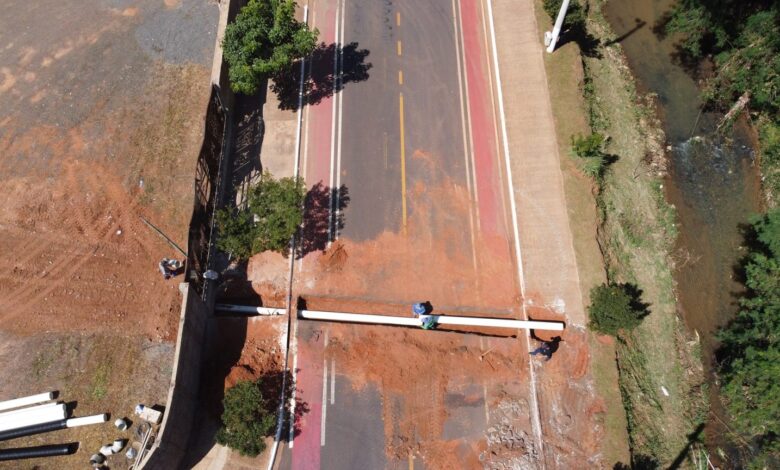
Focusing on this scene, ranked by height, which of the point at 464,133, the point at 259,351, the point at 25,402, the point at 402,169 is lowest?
the point at 25,402

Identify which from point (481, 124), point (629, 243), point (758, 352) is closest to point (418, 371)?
point (629, 243)

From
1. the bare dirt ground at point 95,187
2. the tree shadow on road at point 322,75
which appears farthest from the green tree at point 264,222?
the tree shadow on road at point 322,75

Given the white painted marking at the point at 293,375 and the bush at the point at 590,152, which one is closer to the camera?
the white painted marking at the point at 293,375

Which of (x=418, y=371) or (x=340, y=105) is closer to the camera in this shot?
(x=418, y=371)

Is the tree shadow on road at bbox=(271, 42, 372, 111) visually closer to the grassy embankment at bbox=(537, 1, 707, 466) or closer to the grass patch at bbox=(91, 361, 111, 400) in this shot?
the grassy embankment at bbox=(537, 1, 707, 466)

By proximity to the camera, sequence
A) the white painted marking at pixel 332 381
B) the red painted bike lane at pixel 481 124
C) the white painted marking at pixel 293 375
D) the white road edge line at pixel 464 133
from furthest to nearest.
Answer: the red painted bike lane at pixel 481 124, the white road edge line at pixel 464 133, the white painted marking at pixel 332 381, the white painted marking at pixel 293 375

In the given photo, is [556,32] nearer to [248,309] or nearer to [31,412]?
[248,309]

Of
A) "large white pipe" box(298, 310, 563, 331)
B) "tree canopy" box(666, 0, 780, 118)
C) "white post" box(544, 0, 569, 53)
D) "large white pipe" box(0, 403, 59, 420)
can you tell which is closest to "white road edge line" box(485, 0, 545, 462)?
"large white pipe" box(298, 310, 563, 331)

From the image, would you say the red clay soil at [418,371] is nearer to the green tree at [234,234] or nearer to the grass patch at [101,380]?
the green tree at [234,234]
